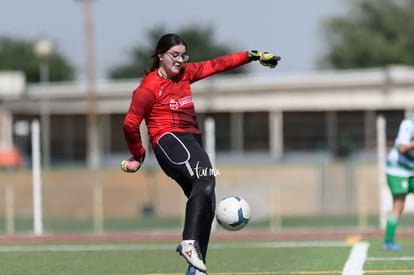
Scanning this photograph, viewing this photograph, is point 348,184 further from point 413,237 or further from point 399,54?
point 399,54

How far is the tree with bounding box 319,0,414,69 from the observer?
216ft

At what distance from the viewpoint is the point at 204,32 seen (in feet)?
279

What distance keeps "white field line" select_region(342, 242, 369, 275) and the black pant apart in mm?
1666

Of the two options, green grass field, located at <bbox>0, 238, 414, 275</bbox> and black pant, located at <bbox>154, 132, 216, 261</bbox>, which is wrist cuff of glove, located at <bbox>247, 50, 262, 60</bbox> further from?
green grass field, located at <bbox>0, 238, 414, 275</bbox>

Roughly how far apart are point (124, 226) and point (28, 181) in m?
10.1

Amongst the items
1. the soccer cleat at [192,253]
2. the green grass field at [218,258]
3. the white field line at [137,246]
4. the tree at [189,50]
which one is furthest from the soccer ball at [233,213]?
the tree at [189,50]

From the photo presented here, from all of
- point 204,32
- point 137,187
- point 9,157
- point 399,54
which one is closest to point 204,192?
point 137,187

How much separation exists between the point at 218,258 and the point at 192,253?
3.26 m

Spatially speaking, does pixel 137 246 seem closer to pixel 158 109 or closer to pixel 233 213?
pixel 233 213

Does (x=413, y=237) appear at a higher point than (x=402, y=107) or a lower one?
lower

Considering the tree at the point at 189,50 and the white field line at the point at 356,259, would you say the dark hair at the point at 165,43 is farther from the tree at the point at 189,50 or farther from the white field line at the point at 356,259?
the tree at the point at 189,50

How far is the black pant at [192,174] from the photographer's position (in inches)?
269

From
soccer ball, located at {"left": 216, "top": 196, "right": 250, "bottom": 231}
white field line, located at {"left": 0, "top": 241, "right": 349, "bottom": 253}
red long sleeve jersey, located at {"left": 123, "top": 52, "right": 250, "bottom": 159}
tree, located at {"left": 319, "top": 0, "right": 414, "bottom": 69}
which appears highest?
tree, located at {"left": 319, "top": 0, "right": 414, "bottom": 69}

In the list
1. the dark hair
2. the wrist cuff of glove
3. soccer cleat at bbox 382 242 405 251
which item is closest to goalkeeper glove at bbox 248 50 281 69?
the wrist cuff of glove
